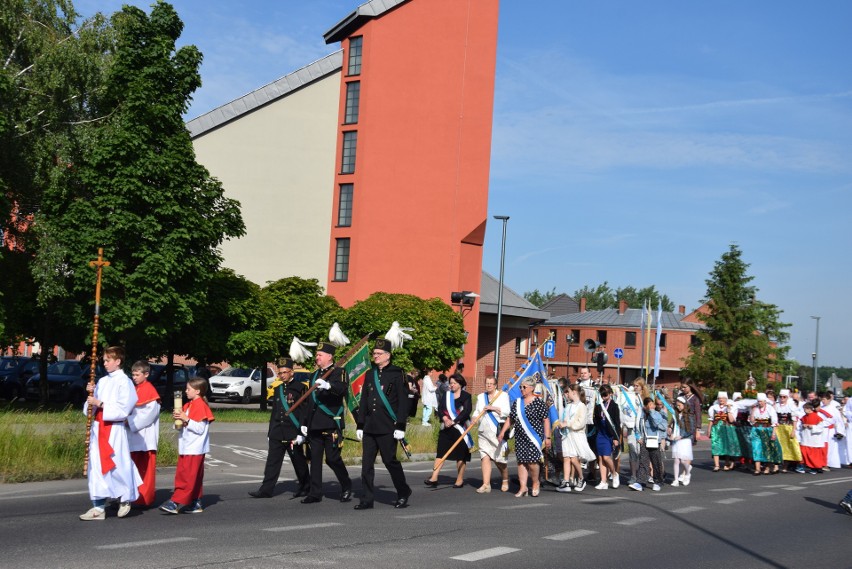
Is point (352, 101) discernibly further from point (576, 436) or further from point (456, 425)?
point (576, 436)

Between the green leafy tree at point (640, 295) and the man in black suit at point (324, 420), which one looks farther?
the green leafy tree at point (640, 295)

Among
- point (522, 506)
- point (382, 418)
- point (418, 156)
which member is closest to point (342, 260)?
point (418, 156)

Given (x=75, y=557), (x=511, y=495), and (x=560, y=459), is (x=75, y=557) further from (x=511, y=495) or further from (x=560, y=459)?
(x=560, y=459)

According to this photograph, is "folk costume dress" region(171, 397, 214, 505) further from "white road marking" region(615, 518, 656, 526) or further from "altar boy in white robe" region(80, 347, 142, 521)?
"white road marking" region(615, 518, 656, 526)

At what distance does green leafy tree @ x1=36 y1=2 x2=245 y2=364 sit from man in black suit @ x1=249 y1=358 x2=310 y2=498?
15.8 meters

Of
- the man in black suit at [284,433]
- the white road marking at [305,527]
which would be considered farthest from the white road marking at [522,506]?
the white road marking at [305,527]

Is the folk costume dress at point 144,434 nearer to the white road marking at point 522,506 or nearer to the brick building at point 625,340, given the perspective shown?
the white road marking at point 522,506

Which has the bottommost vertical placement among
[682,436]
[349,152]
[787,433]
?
[787,433]

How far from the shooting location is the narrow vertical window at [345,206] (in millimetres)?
49781

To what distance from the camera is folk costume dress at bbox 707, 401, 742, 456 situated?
22.0 meters

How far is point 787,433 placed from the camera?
22500mm

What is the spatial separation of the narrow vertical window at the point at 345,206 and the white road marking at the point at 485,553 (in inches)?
1614

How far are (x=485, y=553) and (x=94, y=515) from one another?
13.7ft

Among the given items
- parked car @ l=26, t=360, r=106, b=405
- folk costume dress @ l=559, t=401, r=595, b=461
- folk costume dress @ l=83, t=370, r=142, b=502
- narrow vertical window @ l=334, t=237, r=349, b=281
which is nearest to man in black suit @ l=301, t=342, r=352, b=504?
folk costume dress @ l=83, t=370, r=142, b=502
